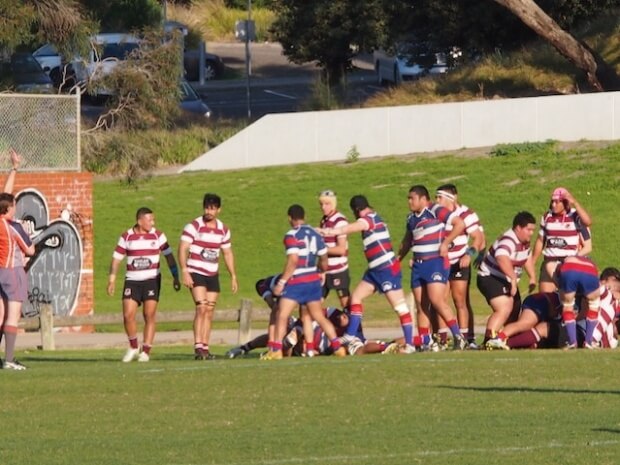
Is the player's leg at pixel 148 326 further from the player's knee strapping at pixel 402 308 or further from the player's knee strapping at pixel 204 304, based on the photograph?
the player's knee strapping at pixel 402 308

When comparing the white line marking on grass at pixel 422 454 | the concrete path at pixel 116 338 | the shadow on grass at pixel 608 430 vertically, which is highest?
the shadow on grass at pixel 608 430

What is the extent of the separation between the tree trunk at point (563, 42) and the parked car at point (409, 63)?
33.1ft

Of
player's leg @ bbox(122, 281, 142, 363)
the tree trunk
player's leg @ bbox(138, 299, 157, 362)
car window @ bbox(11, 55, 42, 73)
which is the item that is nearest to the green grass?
car window @ bbox(11, 55, 42, 73)

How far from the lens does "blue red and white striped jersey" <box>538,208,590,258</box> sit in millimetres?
18141

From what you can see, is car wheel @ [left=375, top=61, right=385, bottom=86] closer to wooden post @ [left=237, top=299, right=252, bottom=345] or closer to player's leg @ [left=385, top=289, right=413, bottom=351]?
wooden post @ [left=237, top=299, right=252, bottom=345]

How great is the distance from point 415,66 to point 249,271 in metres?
26.9

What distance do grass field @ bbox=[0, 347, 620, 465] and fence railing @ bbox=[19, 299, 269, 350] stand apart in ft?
15.2

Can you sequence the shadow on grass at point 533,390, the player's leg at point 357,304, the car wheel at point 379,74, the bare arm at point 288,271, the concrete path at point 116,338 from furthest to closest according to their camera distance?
the car wheel at point 379,74
the concrete path at point 116,338
the player's leg at point 357,304
the bare arm at point 288,271
the shadow on grass at point 533,390

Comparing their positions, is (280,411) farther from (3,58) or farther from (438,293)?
(3,58)

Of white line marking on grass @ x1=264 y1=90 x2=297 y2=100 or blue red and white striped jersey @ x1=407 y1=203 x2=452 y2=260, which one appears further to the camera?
white line marking on grass @ x1=264 y1=90 x2=297 y2=100

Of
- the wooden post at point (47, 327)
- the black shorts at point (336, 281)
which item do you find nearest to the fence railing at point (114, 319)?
the wooden post at point (47, 327)

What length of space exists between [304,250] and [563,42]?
2453 cm

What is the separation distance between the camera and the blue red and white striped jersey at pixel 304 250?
1697cm

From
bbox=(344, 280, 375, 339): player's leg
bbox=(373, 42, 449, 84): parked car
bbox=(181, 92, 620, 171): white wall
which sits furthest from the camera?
bbox=(373, 42, 449, 84): parked car
